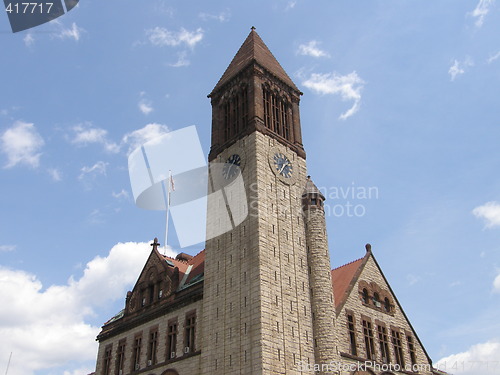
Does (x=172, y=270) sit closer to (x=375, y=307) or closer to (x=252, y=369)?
(x=252, y=369)

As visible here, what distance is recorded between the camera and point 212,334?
36.2 metres

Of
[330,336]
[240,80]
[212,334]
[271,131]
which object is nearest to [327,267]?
[330,336]

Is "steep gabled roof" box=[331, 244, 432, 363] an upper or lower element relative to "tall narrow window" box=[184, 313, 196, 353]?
upper

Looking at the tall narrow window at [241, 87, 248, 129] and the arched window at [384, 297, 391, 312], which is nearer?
the arched window at [384, 297, 391, 312]

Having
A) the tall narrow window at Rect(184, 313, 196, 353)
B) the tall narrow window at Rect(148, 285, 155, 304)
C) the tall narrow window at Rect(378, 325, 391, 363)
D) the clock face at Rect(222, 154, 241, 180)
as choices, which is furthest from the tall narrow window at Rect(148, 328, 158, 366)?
the tall narrow window at Rect(378, 325, 391, 363)

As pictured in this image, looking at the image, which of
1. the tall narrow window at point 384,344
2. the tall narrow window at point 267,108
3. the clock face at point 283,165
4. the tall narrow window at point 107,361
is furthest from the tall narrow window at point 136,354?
the tall narrow window at point 267,108

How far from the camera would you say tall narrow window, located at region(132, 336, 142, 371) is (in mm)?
42062

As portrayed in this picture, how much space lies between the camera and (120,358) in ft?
146

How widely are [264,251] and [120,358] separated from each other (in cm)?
1826

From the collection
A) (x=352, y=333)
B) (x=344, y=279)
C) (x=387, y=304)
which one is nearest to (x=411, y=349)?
(x=387, y=304)

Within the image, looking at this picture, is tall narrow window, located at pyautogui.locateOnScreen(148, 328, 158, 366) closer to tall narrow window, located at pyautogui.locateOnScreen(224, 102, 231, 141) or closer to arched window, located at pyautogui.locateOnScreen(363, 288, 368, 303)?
arched window, located at pyautogui.locateOnScreen(363, 288, 368, 303)

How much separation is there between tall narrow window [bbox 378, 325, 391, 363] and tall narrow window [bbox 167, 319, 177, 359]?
16024 mm

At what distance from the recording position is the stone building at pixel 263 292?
34.3m

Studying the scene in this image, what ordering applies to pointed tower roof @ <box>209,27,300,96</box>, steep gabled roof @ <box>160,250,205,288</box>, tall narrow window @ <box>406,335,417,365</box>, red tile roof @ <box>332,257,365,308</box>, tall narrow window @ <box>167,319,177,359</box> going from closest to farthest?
tall narrow window @ <box>167,319,177,359</box> < red tile roof @ <box>332,257,365,308</box> < tall narrow window @ <box>406,335,417,365</box> < steep gabled roof @ <box>160,250,205,288</box> < pointed tower roof @ <box>209,27,300,96</box>
